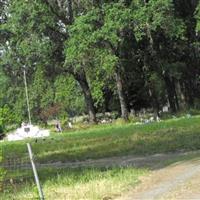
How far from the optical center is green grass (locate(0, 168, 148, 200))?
13.0 meters

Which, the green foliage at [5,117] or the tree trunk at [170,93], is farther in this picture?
the tree trunk at [170,93]

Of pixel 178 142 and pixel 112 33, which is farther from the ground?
pixel 112 33

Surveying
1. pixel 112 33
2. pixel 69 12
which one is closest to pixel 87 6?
pixel 69 12

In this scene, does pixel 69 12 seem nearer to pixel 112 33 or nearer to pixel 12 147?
pixel 112 33

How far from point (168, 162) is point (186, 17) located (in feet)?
120

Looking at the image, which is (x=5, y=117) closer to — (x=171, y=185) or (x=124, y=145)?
(x=171, y=185)

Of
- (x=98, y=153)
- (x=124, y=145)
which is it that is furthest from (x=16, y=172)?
(x=124, y=145)

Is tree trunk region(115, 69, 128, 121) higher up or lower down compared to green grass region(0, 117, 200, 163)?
higher up

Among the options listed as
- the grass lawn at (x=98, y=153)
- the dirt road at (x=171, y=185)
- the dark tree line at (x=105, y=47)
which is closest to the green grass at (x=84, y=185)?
the grass lawn at (x=98, y=153)

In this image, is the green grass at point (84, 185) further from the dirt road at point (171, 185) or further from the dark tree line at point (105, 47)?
the dark tree line at point (105, 47)

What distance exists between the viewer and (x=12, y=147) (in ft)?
107

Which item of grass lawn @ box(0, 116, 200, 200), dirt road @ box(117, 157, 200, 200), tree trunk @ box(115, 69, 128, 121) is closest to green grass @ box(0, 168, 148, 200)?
grass lawn @ box(0, 116, 200, 200)

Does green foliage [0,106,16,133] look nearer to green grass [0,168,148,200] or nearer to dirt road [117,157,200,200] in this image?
green grass [0,168,148,200]

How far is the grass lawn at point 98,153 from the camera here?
13.7 meters
